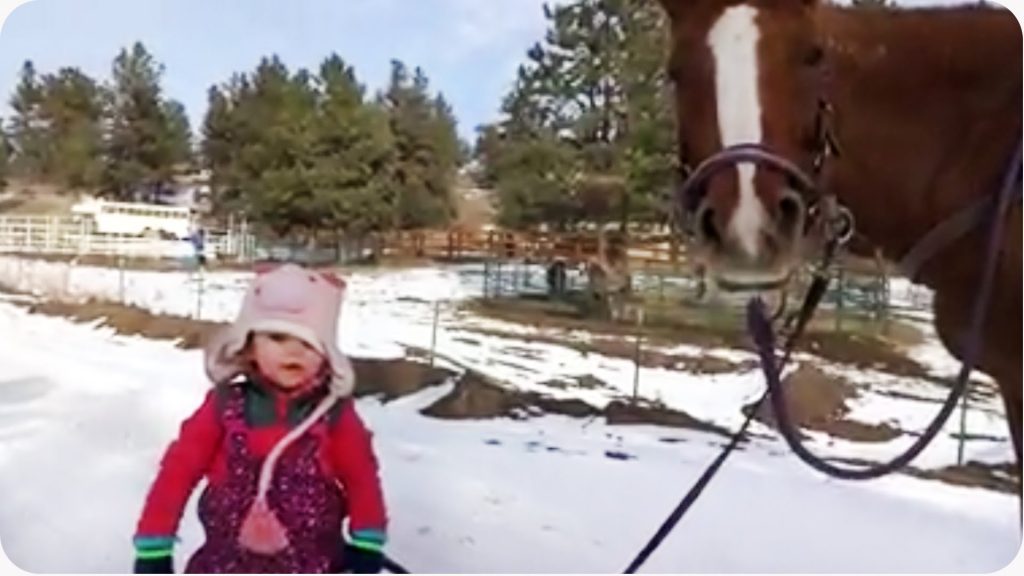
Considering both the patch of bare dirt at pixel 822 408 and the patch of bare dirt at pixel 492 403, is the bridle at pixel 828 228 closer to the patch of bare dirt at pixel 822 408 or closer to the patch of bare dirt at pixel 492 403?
the patch of bare dirt at pixel 822 408

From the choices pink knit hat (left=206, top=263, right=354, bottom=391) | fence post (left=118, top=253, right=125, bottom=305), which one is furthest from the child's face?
fence post (left=118, top=253, right=125, bottom=305)

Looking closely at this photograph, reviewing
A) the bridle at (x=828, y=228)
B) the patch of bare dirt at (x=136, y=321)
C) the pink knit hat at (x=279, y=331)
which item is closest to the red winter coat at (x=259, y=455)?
the pink knit hat at (x=279, y=331)

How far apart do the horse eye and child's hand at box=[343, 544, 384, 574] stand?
545 mm

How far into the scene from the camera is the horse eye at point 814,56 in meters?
0.78

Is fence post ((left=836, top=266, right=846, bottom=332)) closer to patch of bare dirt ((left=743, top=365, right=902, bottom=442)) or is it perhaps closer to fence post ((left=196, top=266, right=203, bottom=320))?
patch of bare dirt ((left=743, top=365, right=902, bottom=442))

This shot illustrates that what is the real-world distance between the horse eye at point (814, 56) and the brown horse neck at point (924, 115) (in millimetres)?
46

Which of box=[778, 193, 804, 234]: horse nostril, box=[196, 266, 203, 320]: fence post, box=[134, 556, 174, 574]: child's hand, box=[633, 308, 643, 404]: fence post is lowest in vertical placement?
box=[134, 556, 174, 574]: child's hand

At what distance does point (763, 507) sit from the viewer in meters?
1.09

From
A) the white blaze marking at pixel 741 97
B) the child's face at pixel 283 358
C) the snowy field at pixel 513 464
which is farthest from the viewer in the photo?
the snowy field at pixel 513 464

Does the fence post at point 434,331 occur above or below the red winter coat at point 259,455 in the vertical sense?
above

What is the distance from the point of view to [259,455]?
37.6 inches

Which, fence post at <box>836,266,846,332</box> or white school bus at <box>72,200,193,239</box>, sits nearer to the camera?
fence post at <box>836,266,846,332</box>

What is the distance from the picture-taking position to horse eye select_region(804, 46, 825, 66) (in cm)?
78

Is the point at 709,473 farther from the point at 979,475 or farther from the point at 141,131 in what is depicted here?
the point at 141,131
